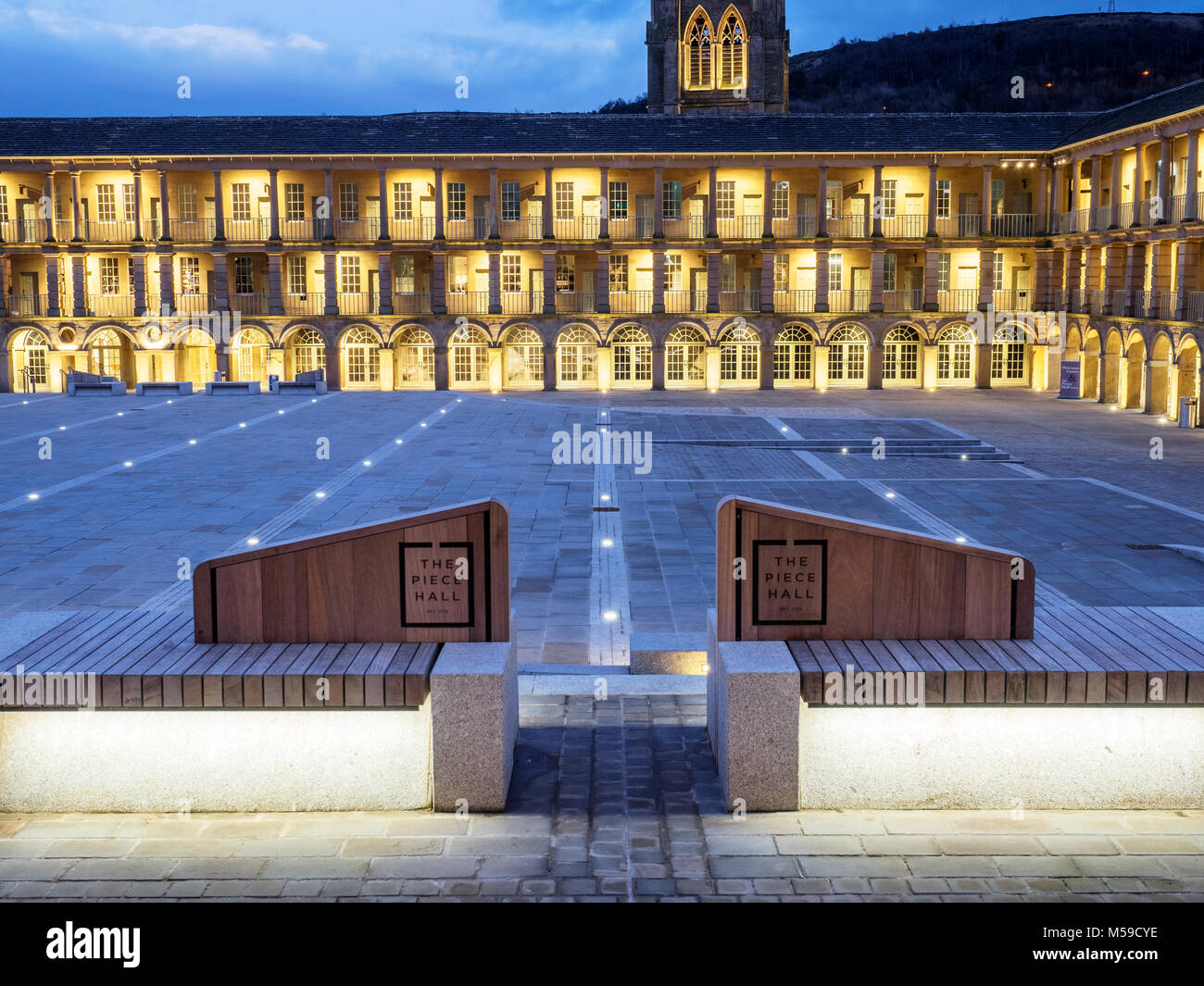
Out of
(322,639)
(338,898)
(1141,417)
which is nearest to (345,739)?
(322,639)

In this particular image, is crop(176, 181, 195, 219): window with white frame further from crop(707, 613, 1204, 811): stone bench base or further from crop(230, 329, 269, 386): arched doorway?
crop(707, 613, 1204, 811): stone bench base

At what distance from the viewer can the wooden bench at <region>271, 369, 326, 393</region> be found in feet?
137

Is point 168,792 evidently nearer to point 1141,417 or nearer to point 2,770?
point 2,770

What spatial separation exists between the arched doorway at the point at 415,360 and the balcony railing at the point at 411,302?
30.0 inches

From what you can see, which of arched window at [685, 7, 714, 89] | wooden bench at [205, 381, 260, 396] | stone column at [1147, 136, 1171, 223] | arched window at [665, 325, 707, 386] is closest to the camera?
stone column at [1147, 136, 1171, 223]

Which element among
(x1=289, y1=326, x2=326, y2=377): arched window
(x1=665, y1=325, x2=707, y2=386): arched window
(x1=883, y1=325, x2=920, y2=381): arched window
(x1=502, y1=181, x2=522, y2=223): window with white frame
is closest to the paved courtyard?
(x1=665, y1=325, x2=707, y2=386): arched window

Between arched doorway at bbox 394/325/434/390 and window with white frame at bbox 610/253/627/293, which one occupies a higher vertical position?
window with white frame at bbox 610/253/627/293

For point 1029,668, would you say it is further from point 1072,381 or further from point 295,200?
point 295,200

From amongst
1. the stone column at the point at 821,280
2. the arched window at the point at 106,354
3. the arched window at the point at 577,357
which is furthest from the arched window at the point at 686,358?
the arched window at the point at 106,354

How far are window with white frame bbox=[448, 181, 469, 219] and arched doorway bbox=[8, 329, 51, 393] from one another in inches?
615

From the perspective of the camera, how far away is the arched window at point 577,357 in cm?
4647

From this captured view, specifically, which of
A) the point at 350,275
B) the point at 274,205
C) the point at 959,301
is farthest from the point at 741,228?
the point at 274,205

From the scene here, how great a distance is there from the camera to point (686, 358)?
46.9m

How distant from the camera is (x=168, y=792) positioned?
6.57 meters
